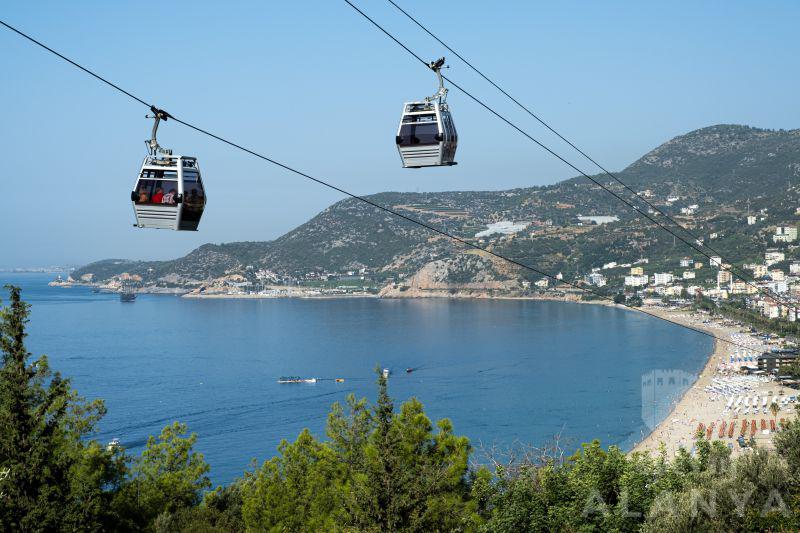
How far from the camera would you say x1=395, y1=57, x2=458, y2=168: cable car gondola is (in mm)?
7312

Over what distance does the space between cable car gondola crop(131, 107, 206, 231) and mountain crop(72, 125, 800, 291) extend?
95639 mm

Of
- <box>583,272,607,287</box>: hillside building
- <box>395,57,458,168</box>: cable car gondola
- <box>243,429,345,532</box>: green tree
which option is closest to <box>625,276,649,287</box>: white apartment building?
<box>583,272,607,287</box>: hillside building

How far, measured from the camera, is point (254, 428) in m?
38.2

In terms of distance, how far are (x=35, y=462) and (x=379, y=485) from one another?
16.7 feet

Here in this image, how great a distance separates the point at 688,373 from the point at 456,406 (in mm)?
18026

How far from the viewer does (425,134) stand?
7.34 m

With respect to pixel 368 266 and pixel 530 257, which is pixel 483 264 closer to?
pixel 530 257

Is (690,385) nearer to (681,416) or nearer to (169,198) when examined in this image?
(681,416)

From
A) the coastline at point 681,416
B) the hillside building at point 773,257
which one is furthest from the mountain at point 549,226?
the coastline at point 681,416

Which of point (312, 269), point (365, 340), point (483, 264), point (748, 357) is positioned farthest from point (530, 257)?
point (748, 357)

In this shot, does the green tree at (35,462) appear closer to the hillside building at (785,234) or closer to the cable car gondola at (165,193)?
the cable car gondola at (165,193)

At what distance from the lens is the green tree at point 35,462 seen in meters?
11.1

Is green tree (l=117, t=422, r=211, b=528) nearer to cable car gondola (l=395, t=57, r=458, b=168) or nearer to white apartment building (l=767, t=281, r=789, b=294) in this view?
cable car gondola (l=395, t=57, r=458, b=168)

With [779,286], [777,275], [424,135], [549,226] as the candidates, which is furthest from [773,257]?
[424,135]
